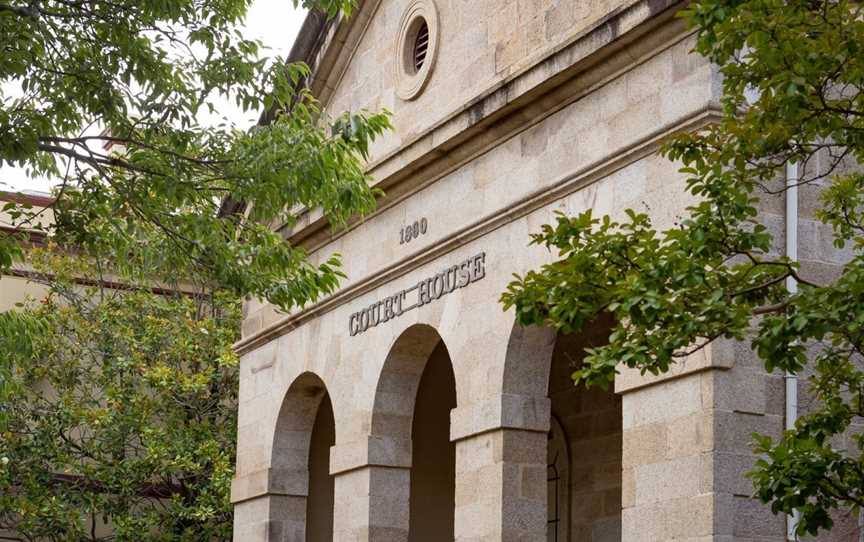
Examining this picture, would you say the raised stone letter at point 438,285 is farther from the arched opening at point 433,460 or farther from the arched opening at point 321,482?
the arched opening at point 321,482

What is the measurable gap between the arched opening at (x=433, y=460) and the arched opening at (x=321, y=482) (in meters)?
1.26

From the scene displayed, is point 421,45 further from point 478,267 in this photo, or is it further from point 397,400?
point 397,400

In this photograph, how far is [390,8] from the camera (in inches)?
774

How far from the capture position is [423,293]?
1797cm

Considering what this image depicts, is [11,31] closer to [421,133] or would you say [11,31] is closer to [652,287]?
[421,133]

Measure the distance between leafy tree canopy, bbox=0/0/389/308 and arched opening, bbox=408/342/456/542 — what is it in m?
7.73

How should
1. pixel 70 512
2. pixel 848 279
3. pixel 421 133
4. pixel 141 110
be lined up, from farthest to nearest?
pixel 70 512 < pixel 421 133 < pixel 141 110 < pixel 848 279

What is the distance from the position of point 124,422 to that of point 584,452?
32.0 feet

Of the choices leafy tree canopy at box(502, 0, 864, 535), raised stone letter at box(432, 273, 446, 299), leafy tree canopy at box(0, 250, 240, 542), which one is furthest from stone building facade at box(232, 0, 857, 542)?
leafy tree canopy at box(0, 250, 240, 542)

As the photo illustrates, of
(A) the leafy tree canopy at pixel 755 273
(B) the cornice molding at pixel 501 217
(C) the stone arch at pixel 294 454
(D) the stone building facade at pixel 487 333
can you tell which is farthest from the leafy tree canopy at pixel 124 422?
(A) the leafy tree canopy at pixel 755 273

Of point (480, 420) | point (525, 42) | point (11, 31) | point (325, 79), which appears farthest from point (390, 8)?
point (11, 31)

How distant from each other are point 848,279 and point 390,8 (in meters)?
11.2

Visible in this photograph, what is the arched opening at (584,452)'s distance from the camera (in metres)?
20.0

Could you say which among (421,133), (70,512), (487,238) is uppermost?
(421,133)
